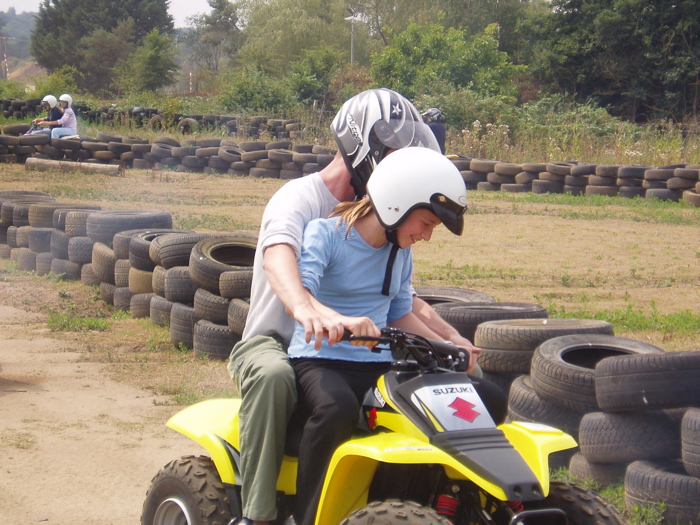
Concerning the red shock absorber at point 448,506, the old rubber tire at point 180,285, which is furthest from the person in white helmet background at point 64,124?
the red shock absorber at point 448,506

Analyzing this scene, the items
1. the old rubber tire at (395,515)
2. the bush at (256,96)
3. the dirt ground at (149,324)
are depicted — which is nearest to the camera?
the old rubber tire at (395,515)

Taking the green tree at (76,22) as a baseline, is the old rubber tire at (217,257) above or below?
below

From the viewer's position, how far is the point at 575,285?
9.73m

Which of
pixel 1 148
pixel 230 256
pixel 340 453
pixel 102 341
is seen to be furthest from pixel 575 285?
pixel 1 148

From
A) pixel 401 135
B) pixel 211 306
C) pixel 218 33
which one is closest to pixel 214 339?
pixel 211 306

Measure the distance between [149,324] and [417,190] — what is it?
593 centimetres

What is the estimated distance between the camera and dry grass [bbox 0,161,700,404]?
719 centimetres

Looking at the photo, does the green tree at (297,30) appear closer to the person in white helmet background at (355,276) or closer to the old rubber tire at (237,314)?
the old rubber tire at (237,314)

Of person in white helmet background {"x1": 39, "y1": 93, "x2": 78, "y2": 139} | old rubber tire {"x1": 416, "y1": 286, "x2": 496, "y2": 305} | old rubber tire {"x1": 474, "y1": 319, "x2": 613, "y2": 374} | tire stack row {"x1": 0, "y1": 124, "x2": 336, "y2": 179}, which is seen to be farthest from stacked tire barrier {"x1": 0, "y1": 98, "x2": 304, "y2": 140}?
old rubber tire {"x1": 474, "y1": 319, "x2": 613, "y2": 374}

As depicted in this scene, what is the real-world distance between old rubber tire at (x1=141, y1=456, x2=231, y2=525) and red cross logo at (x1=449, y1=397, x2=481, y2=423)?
99 cm

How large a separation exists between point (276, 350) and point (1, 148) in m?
20.8

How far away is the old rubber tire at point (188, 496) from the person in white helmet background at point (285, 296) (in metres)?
0.16

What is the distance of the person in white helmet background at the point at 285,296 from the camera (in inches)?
108

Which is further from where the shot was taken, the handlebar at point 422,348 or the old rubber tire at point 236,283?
the old rubber tire at point 236,283
